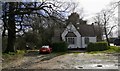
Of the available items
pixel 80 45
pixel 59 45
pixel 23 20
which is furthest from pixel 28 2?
pixel 80 45

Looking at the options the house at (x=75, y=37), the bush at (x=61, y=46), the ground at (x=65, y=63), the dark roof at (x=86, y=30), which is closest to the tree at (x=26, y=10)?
the ground at (x=65, y=63)

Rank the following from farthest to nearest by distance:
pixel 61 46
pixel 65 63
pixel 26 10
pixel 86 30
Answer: pixel 86 30 < pixel 61 46 < pixel 26 10 < pixel 65 63

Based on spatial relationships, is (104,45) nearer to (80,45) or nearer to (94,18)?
(80,45)

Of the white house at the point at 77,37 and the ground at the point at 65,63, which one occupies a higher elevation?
the white house at the point at 77,37

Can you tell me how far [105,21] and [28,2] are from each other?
38012 mm

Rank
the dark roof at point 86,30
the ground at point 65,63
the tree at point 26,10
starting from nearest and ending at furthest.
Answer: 1. the ground at point 65,63
2. the tree at point 26,10
3. the dark roof at point 86,30

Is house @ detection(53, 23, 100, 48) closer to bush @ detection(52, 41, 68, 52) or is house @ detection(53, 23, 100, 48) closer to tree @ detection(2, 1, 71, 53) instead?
bush @ detection(52, 41, 68, 52)

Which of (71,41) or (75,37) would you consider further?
(75,37)

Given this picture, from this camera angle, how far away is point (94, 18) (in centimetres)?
6425

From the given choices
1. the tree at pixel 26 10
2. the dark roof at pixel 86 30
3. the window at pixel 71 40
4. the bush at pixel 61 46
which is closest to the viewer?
the tree at pixel 26 10

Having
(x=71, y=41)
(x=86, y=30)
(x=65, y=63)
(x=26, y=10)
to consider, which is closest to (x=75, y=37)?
(x=71, y=41)

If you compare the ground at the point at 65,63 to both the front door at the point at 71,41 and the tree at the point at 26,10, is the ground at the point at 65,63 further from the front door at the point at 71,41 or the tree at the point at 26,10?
the front door at the point at 71,41

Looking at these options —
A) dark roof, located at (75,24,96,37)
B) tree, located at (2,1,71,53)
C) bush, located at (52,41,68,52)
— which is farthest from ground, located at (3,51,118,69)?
dark roof, located at (75,24,96,37)

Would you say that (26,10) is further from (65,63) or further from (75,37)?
(75,37)
